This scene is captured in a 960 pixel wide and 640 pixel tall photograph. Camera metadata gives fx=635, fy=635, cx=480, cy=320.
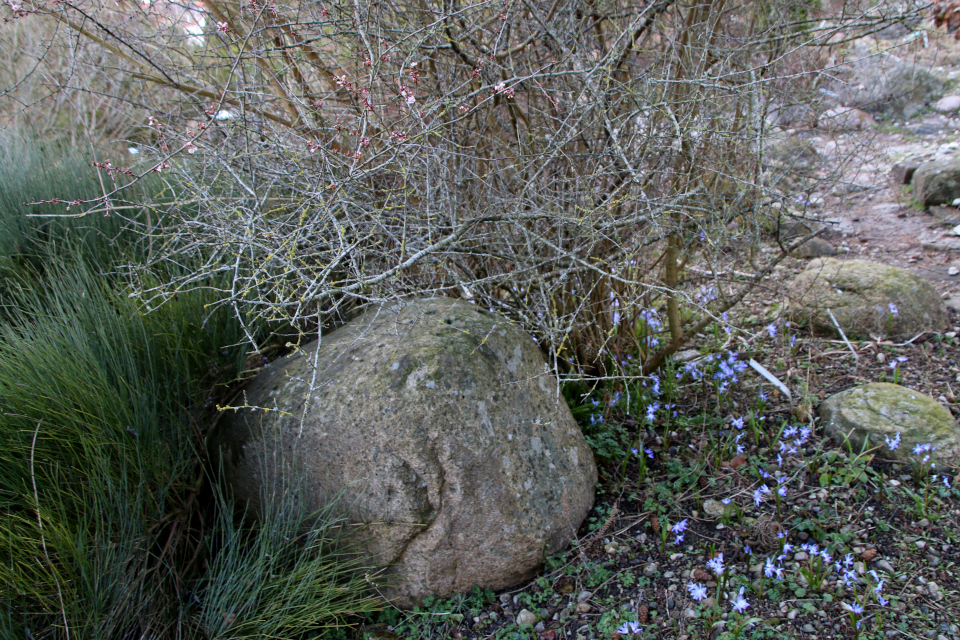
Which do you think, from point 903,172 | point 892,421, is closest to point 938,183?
point 903,172

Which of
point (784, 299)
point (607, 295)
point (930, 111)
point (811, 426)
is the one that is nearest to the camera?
point (811, 426)

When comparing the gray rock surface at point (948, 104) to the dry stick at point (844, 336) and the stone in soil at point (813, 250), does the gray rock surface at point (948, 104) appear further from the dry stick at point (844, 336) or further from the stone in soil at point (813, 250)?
the dry stick at point (844, 336)

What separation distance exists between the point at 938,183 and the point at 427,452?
17.2ft

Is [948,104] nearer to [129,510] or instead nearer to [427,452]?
[427,452]

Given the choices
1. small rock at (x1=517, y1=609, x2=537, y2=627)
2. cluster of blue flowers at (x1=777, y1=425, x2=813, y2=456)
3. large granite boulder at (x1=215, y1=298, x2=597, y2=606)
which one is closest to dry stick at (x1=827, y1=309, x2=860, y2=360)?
cluster of blue flowers at (x1=777, y1=425, x2=813, y2=456)

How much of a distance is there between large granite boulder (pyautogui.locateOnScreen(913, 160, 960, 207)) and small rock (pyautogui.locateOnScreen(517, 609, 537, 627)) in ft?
16.8

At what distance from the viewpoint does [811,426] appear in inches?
111

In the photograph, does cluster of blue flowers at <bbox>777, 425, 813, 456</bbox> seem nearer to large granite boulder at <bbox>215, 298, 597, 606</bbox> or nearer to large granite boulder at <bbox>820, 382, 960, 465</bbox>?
large granite boulder at <bbox>820, 382, 960, 465</bbox>

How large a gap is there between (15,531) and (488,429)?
1.47m

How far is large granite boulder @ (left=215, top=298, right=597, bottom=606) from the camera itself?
2195 mm

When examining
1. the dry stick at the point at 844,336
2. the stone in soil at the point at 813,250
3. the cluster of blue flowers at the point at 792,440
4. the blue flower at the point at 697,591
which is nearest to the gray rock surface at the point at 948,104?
the stone in soil at the point at 813,250

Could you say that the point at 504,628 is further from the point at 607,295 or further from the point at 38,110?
the point at 38,110

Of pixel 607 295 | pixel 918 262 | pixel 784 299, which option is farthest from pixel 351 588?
pixel 918 262

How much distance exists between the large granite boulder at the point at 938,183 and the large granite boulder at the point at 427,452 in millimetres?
4649
